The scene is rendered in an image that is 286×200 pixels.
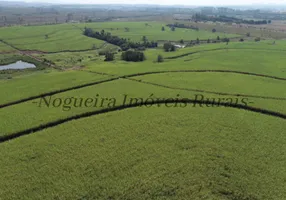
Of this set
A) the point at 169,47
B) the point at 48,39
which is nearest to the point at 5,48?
the point at 48,39

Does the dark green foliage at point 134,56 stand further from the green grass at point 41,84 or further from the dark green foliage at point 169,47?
the green grass at point 41,84

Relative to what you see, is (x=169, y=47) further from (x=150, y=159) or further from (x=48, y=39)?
(x=150, y=159)

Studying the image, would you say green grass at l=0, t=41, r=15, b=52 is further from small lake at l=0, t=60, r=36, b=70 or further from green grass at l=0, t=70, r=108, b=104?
green grass at l=0, t=70, r=108, b=104

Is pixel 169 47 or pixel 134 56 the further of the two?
pixel 169 47

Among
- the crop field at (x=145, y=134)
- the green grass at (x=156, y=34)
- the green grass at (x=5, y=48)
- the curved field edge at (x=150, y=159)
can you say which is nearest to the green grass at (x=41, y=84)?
the crop field at (x=145, y=134)

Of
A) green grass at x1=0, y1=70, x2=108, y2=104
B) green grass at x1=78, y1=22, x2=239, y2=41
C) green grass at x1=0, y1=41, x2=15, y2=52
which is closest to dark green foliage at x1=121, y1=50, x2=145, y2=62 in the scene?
green grass at x1=0, y1=70, x2=108, y2=104
